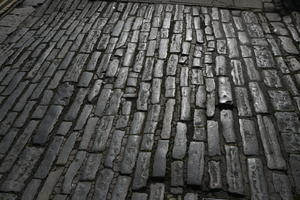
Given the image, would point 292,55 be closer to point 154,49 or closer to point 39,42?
point 154,49

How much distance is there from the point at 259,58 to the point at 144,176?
3114mm

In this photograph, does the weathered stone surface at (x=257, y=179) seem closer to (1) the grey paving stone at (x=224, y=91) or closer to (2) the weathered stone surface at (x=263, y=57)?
(1) the grey paving stone at (x=224, y=91)

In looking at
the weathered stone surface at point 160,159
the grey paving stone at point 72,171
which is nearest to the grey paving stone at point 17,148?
the grey paving stone at point 72,171

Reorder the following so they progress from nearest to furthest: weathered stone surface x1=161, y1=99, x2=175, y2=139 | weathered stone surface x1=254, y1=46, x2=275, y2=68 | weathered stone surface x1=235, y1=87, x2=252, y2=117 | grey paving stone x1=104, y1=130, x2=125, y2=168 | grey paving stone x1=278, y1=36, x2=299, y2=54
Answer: grey paving stone x1=104, y1=130, x2=125, y2=168 < weathered stone surface x1=161, y1=99, x2=175, y2=139 < weathered stone surface x1=235, y1=87, x2=252, y2=117 < weathered stone surface x1=254, y1=46, x2=275, y2=68 < grey paving stone x1=278, y1=36, x2=299, y2=54

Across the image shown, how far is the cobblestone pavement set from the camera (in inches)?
150

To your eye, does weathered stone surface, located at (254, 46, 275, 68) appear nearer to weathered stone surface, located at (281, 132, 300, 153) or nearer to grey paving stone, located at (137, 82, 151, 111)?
weathered stone surface, located at (281, 132, 300, 153)

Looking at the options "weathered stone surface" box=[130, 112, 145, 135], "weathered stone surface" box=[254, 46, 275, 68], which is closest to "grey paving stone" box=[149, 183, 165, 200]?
"weathered stone surface" box=[130, 112, 145, 135]

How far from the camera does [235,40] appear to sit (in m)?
6.17

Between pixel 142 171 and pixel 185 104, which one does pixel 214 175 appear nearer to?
pixel 142 171

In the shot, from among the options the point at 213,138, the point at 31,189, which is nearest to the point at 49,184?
the point at 31,189

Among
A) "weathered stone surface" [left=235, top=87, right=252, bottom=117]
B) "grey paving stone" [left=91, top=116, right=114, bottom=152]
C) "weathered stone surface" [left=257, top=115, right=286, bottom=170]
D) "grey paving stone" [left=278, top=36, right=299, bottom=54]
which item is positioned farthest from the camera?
"grey paving stone" [left=278, top=36, right=299, bottom=54]

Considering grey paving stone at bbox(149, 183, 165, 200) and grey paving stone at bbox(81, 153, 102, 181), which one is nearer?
grey paving stone at bbox(149, 183, 165, 200)

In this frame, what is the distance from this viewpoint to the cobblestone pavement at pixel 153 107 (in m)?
3.81

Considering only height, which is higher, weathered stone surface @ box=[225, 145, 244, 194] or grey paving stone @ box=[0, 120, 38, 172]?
weathered stone surface @ box=[225, 145, 244, 194]
